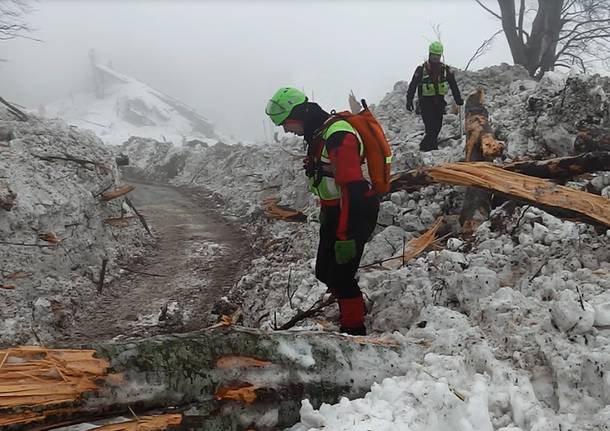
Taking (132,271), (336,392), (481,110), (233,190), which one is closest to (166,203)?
(233,190)

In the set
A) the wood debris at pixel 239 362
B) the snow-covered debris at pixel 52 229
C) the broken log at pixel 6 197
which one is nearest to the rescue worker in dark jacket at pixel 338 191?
the wood debris at pixel 239 362

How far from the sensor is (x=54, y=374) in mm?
2293

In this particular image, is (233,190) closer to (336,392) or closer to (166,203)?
(166,203)

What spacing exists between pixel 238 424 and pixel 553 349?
5.60 feet

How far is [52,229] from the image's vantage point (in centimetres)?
761

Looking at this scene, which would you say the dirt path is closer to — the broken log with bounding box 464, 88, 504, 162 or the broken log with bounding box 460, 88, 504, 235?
the broken log with bounding box 460, 88, 504, 235

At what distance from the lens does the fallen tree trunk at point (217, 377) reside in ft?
7.41

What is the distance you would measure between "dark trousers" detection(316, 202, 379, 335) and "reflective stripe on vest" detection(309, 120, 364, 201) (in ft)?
0.41

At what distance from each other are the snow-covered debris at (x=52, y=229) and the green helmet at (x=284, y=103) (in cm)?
392

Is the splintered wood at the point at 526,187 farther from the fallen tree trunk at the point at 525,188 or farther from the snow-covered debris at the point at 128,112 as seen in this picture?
the snow-covered debris at the point at 128,112

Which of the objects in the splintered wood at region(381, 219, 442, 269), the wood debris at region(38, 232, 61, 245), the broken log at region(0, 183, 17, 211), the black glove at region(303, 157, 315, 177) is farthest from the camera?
the wood debris at region(38, 232, 61, 245)

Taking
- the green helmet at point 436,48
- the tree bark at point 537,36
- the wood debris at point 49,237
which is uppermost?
the tree bark at point 537,36

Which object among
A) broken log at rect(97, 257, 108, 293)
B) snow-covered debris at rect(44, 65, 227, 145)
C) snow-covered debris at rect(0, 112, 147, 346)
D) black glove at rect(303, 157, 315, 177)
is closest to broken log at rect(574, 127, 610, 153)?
black glove at rect(303, 157, 315, 177)

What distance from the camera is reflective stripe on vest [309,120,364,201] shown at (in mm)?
3887
